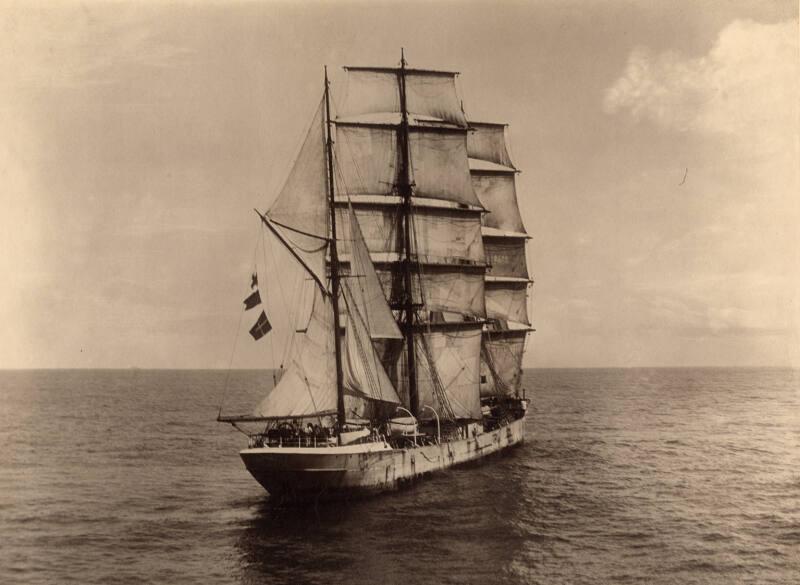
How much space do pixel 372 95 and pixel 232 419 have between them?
909 inches

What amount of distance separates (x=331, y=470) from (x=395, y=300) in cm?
1694

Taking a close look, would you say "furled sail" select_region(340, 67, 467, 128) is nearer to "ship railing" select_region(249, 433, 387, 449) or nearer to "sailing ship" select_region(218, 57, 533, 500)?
"sailing ship" select_region(218, 57, 533, 500)

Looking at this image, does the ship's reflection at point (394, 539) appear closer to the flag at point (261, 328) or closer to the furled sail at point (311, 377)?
the furled sail at point (311, 377)

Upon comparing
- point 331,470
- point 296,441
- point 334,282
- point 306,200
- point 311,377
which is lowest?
point 331,470

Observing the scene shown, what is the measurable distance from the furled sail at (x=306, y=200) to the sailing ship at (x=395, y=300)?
0.05 meters

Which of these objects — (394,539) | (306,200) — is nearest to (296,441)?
(394,539)

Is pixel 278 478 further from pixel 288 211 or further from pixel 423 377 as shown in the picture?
pixel 423 377

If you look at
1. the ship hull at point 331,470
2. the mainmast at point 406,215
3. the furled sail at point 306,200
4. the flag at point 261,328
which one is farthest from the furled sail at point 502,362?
the flag at point 261,328

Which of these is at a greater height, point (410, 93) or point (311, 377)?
point (410, 93)

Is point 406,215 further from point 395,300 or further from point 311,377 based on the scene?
point 311,377

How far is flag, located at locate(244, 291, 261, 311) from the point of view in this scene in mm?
29625

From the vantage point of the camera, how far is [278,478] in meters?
31.4

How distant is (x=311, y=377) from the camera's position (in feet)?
111

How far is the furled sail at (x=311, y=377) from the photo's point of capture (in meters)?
32.9
